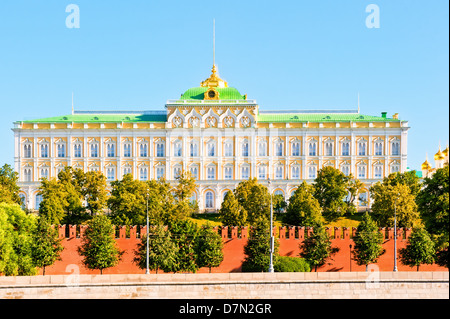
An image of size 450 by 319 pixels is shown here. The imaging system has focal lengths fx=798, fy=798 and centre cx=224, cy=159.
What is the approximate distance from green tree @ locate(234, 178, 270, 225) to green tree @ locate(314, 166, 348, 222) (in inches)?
386

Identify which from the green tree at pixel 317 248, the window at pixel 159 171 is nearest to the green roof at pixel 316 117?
the window at pixel 159 171

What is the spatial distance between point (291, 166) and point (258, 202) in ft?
99.0

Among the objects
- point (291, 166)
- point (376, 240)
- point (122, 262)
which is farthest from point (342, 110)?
point (122, 262)

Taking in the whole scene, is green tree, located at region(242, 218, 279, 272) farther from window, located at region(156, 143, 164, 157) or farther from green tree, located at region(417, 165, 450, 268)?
window, located at region(156, 143, 164, 157)

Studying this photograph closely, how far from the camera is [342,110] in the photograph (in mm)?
122688

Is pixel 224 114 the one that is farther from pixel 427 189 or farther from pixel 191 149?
pixel 427 189

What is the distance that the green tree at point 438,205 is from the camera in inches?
2670

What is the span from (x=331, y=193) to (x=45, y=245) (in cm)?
3839

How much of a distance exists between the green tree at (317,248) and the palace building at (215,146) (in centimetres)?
3910

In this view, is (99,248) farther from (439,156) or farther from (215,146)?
(439,156)

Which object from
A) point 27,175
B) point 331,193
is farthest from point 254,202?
point 27,175

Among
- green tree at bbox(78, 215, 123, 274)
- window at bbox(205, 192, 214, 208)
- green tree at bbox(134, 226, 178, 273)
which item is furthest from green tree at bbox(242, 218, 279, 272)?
window at bbox(205, 192, 214, 208)

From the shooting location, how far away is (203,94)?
4796 inches

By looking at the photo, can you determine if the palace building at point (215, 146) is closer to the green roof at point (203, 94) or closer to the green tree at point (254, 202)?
the green roof at point (203, 94)
